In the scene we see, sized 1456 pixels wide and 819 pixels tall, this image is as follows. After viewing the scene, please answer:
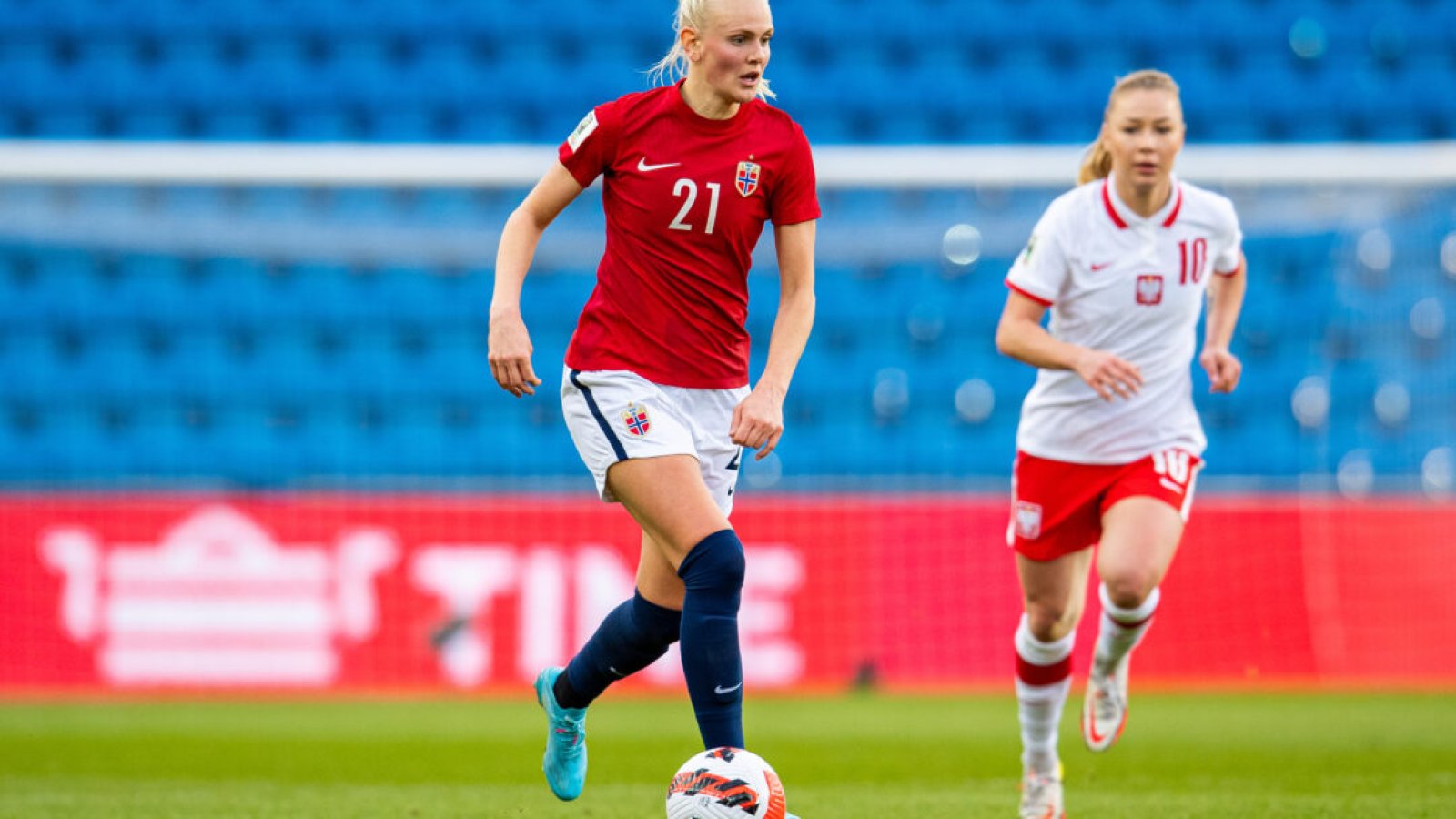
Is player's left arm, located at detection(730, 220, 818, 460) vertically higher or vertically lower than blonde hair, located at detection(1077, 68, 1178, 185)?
lower

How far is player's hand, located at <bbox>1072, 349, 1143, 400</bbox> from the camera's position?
4203mm

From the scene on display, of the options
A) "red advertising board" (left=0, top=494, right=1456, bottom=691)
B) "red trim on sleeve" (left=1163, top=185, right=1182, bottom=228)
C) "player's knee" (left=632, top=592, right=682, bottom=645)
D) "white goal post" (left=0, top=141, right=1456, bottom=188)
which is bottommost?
"red advertising board" (left=0, top=494, right=1456, bottom=691)

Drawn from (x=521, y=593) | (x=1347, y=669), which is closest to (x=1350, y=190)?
(x=1347, y=669)

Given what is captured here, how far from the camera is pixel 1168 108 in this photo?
180 inches

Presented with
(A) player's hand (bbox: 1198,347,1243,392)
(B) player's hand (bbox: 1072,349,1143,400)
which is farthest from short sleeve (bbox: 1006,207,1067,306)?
(A) player's hand (bbox: 1198,347,1243,392)

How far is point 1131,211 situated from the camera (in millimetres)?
4746

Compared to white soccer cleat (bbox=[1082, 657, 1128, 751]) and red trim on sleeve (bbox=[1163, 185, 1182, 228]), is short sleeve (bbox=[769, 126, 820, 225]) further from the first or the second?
white soccer cleat (bbox=[1082, 657, 1128, 751])

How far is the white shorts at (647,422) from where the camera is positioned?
12.7 feet

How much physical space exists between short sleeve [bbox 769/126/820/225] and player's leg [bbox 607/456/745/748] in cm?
63

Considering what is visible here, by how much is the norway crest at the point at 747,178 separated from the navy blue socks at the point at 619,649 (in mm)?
1061

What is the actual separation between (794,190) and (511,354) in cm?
80

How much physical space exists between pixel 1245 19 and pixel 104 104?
8.87 metres

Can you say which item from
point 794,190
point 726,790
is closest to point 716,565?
point 726,790

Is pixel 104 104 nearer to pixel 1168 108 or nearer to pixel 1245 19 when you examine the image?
pixel 1245 19
